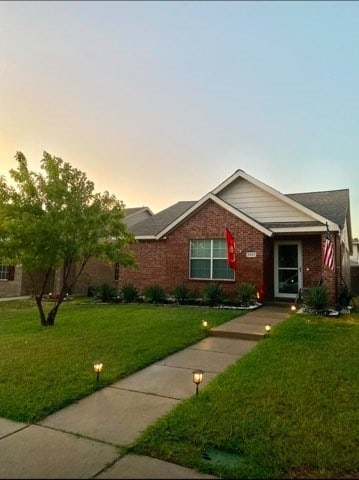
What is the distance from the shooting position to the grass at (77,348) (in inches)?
176

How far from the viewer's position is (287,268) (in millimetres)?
14070

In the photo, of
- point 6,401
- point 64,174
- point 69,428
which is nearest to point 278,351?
point 69,428

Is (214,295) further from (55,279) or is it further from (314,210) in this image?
(55,279)

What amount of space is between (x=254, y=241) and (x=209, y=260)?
2.13m

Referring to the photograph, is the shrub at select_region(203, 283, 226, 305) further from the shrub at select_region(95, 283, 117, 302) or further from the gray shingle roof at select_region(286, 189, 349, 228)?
the gray shingle roof at select_region(286, 189, 349, 228)

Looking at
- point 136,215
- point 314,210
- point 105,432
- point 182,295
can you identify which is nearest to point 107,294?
point 182,295

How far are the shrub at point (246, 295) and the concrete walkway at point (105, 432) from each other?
6.38 metres

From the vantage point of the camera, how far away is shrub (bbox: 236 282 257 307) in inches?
485

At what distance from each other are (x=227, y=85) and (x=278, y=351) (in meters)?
6.30

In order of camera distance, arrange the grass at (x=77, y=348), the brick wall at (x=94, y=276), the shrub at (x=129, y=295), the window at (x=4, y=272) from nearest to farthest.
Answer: the grass at (x=77, y=348), the shrub at (x=129, y=295), the window at (x=4, y=272), the brick wall at (x=94, y=276)

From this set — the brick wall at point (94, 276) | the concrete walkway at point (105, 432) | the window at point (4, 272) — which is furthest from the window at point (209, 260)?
the window at point (4, 272)

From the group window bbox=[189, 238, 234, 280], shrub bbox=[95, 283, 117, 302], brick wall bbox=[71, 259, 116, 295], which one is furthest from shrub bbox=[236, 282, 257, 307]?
brick wall bbox=[71, 259, 116, 295]

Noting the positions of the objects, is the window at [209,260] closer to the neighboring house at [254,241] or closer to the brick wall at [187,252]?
the neighboring house at [254,241]

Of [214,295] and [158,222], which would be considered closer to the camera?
[214,295]
